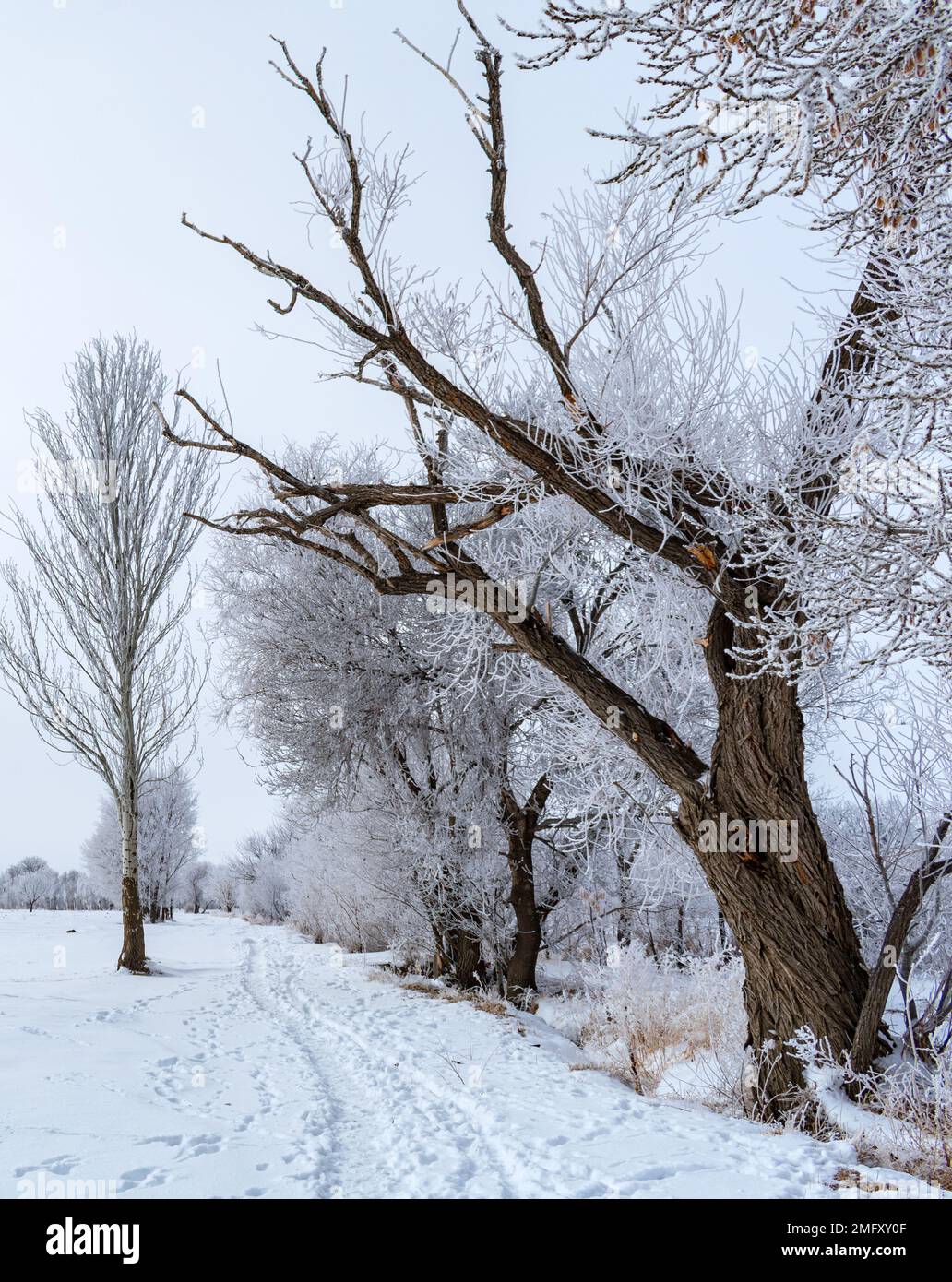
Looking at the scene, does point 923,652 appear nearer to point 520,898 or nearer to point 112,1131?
point 112,1131

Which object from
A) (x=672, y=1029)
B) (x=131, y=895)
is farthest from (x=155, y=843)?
→ (x=672, y=1029)

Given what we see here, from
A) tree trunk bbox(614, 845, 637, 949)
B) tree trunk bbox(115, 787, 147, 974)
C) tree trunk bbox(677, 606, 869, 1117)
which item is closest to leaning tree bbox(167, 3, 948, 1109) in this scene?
tree trunk bbox(677, 606, 869, 1117)

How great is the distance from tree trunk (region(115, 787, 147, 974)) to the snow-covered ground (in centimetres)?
390

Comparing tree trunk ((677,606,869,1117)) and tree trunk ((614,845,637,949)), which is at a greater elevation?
tree trunk ((677,606,869,1117))

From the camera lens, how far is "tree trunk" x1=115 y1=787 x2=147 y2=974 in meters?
13.1

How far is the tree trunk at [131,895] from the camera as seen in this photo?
515 inches

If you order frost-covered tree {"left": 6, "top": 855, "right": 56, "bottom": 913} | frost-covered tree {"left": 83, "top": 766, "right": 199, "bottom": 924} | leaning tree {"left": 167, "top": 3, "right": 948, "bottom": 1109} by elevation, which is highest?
leaning tree {"left": 167, "top": 3, "right": 948, "bottom": 1109}

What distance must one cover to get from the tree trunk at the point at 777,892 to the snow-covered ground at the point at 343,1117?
0.64 metres

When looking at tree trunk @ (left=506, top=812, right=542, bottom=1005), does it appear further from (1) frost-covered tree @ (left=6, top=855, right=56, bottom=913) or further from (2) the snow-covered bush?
(1) frost-covered tree @ (left=6, top=855, right=56, bottom=913)

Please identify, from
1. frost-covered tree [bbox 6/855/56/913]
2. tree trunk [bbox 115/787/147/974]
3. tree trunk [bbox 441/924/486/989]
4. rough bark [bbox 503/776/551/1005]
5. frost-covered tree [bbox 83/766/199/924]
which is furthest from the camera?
frost-covered tree [bbox 6/855/56/913]

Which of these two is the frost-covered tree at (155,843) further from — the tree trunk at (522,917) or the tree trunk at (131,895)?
the tree trunk at (522,917)

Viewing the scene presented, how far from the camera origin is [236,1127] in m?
4.29

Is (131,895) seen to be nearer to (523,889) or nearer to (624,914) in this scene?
(523,889)
